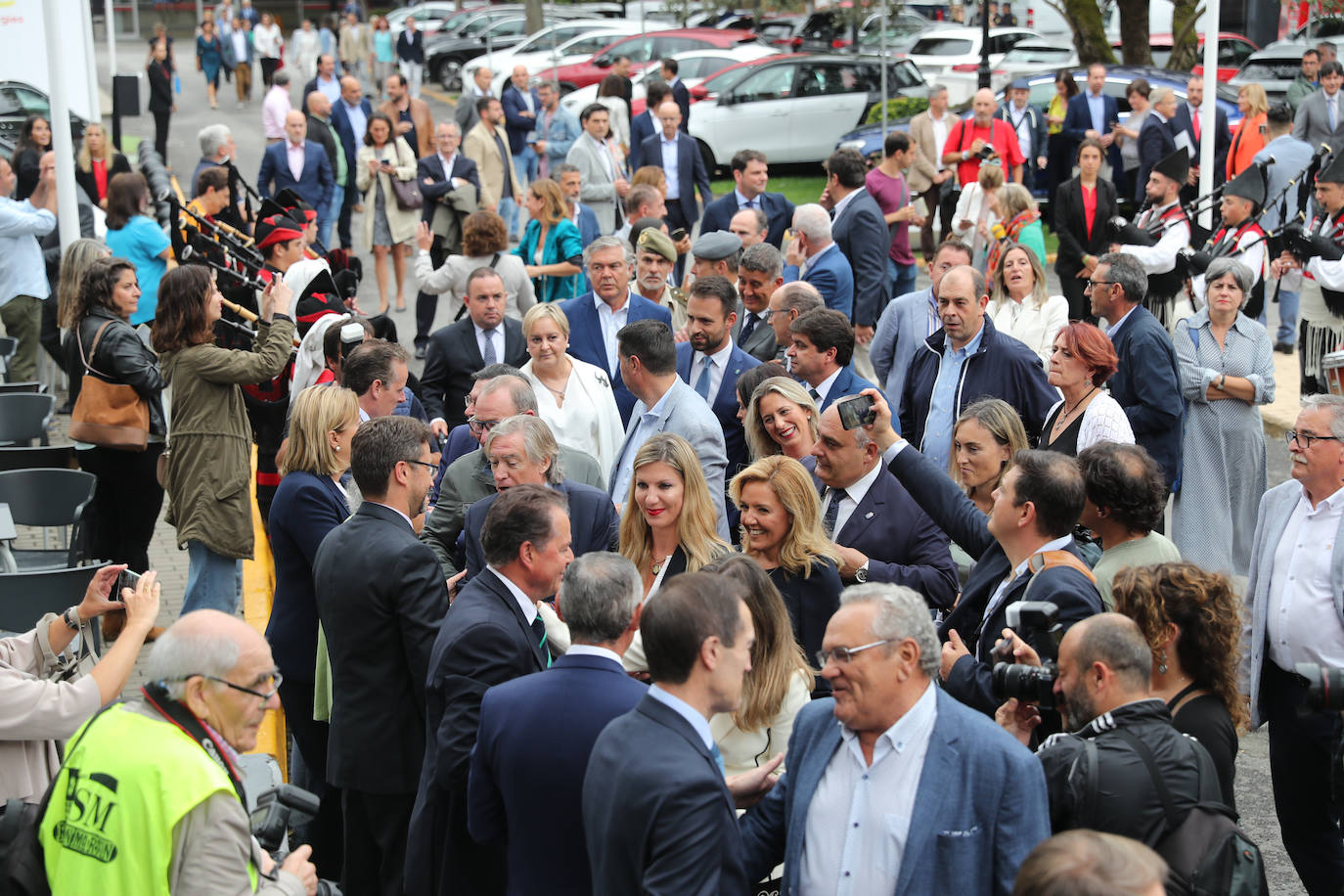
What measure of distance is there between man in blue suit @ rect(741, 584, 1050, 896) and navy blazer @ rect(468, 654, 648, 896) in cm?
54

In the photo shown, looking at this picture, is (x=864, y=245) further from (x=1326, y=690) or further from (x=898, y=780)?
(x=898, y=780)

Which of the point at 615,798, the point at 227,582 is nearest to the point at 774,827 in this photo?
the point at 615,798

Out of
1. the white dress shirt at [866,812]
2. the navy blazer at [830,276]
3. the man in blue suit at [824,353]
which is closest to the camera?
the white dress shirt at [866,812]

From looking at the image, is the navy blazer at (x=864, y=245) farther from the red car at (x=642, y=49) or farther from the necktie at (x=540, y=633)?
the red car at (x=642, y=49)

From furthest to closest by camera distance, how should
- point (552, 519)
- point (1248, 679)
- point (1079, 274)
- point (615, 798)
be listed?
1. point (1079, 274)
2. point (1248, 679)
3. point (552, 519)
4. point (615, 798)

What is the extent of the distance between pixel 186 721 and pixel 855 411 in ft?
8.95

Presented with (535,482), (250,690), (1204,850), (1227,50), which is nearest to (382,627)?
(535,482)

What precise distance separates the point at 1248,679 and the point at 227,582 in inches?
200

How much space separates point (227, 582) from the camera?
24.8 feet

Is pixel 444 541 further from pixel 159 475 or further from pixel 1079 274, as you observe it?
pixel 1079 274

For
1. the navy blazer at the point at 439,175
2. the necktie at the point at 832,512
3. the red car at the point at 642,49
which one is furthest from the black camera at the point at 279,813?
the red car at the point at 642,49

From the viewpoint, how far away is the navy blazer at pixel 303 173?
15.0m

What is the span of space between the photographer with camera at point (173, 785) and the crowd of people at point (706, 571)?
0.01 meters

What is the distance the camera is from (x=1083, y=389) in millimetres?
6559
